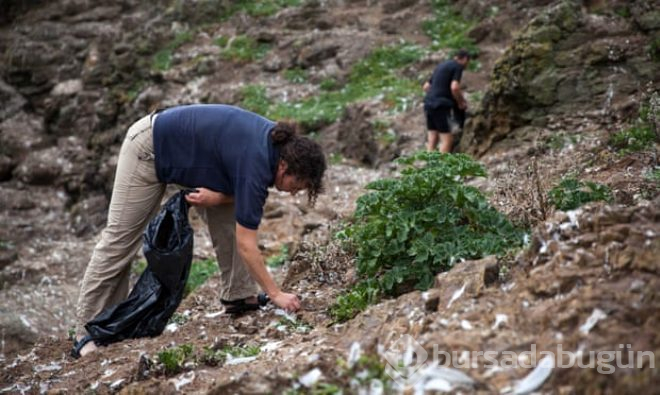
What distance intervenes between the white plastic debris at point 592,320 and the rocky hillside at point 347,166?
0.05ft

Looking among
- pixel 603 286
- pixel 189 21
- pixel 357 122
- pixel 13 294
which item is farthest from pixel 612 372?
pixel 189 21

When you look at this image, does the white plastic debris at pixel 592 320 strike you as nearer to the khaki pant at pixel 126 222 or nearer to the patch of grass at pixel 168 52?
the khaki pant at pixel 126 222

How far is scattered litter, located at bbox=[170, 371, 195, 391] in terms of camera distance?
11.1 feet

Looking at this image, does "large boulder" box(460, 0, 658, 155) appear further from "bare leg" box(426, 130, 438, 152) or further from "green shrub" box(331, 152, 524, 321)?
"green shrub" box(331, 152, 524, 321)

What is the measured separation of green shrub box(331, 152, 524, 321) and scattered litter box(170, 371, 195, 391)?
89 centimetres

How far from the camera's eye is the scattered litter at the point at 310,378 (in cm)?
275

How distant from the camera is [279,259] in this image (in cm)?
743

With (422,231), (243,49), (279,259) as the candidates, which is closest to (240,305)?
(422,231)

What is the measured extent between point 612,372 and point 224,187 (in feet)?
8.34

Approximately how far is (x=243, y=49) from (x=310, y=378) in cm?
1311

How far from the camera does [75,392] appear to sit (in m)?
3.64

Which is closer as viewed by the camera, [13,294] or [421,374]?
[421,374]

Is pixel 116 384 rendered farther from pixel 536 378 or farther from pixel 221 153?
pixel 536 378

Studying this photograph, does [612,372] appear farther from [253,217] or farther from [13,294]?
[13,294]
